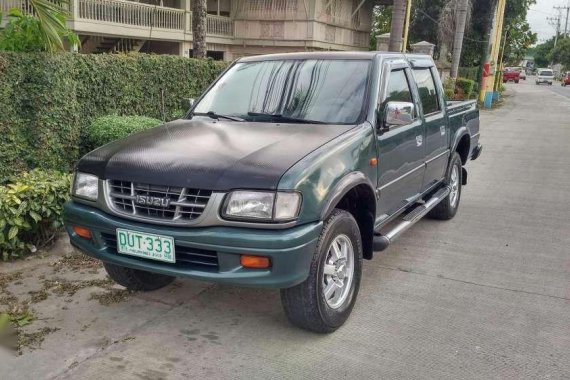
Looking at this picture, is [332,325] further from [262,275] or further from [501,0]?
[501,0]

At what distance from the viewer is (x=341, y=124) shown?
13.0 ft

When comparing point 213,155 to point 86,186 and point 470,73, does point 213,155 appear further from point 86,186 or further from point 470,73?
point 470,73

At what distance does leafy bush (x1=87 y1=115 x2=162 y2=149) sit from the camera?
662 centimetres

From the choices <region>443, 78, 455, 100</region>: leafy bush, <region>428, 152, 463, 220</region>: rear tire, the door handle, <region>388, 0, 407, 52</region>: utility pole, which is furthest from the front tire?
<region>443, 78, 455, 100</region>: leafy bush

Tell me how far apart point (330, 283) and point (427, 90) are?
2.63 m

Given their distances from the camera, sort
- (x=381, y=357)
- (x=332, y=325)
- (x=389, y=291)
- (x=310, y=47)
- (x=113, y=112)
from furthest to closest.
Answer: (x=310, y=47) → (x=113, y=112) → (x=389, y=291) → (x=332, y=325) → (x=381, y=357)

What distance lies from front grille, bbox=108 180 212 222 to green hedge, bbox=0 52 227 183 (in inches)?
116

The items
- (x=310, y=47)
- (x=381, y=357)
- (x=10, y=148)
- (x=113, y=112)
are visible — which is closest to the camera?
(x=381, y=357)

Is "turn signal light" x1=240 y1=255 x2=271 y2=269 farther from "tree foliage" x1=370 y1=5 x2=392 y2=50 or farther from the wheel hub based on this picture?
"tree foliage" x1=370 y1=5 x2=392 y2=50

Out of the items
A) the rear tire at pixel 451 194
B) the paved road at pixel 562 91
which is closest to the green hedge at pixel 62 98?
the rear tire at pixel 451 194

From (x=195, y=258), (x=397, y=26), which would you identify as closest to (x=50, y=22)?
(x=195, y=258)

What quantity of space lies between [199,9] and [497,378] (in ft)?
29.7

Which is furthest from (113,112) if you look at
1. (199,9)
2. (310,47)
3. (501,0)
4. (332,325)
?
(501,0)

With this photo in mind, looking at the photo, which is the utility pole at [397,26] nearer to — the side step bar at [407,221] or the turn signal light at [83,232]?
the side step bar at [407,221]
